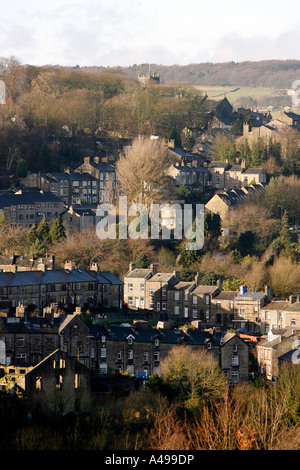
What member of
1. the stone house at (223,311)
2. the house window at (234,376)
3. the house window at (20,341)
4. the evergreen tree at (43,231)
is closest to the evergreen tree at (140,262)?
the evergreen tree at (43,231)

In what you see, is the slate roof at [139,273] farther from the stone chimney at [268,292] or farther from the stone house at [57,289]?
the stone chimney at [268,292]

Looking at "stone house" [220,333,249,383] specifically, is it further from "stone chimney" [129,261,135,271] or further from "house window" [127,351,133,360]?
"stone chimney" [129,261,135,271]

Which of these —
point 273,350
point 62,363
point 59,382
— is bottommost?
point 273,350

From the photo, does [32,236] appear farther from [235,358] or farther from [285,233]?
[235,358]

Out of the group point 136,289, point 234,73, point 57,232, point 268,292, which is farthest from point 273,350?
point 234,73

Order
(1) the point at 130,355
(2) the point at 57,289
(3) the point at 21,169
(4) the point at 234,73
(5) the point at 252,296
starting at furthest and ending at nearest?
(4) the point at 234,73, (3) the point at 21,169, (5) the point at 252,296, (2) the point at 57,289, (1) the point at 130,355

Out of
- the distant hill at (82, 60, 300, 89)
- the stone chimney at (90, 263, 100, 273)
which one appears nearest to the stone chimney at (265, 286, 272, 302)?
the stone chimney at (90, 263, 100, 273)

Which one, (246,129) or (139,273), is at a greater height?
(246,129)
